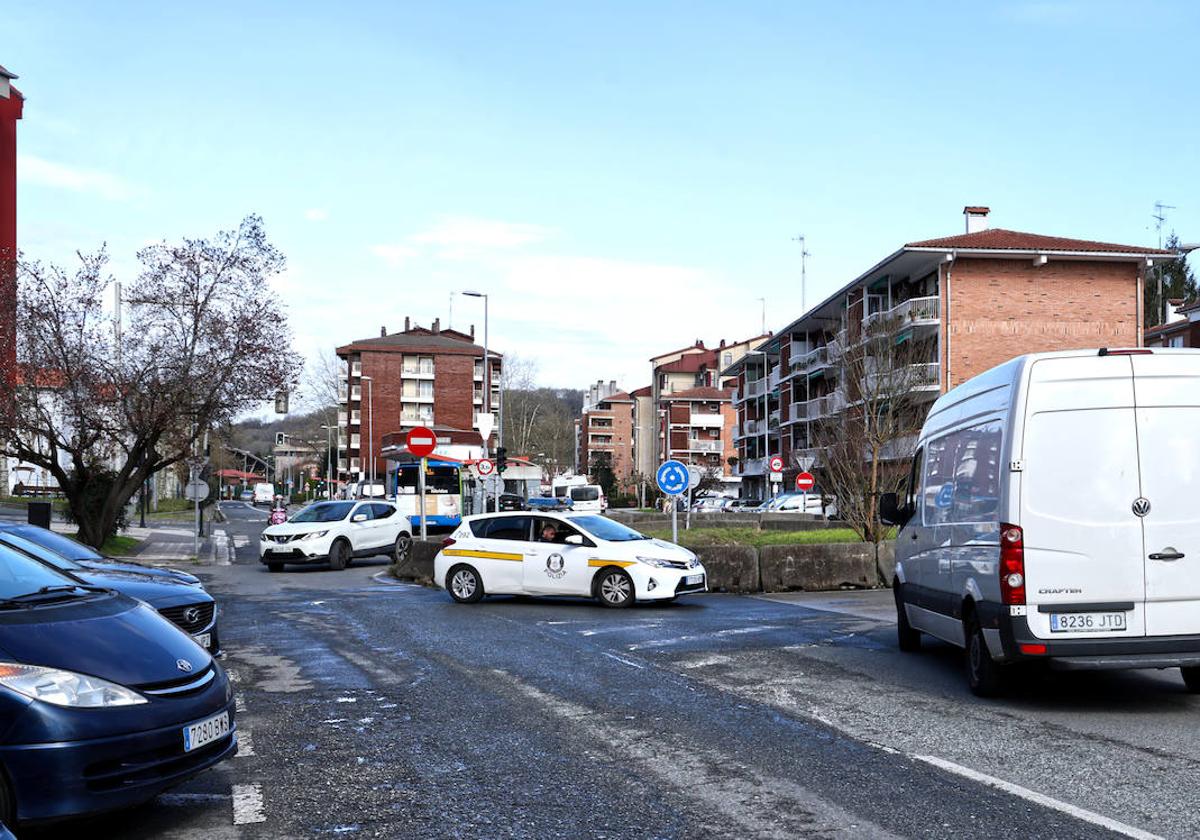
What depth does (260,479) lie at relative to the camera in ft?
569

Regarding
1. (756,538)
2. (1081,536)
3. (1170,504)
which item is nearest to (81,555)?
(1081,536)

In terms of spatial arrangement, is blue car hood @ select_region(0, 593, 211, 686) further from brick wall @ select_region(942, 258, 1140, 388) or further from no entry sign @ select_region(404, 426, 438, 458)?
brick wall @ select_region(942, 258, 1140, 388)

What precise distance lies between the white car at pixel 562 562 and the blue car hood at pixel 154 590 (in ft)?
24.3

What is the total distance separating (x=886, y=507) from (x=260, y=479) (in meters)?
169

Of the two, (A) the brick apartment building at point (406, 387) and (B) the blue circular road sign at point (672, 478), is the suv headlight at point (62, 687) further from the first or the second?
(A) the brick apartment building at point (406, 387)

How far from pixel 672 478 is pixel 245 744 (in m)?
15.9

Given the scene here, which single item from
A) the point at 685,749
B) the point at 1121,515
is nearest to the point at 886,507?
the point at 1121,515

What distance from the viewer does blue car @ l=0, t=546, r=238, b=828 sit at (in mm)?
5016

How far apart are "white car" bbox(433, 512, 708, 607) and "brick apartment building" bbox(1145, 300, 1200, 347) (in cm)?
4910

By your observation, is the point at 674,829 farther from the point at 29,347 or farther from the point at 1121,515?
the point at 29,347

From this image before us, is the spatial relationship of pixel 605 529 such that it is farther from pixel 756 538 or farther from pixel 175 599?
pixel 175 599

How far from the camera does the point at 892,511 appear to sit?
11883 millimetres

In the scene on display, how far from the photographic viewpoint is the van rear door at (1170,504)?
27.7 feet

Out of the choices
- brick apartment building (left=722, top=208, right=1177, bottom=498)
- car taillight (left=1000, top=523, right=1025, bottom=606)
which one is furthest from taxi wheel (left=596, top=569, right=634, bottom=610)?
brick apartment building (left=722, top=208, right=1177, bottom=498)
